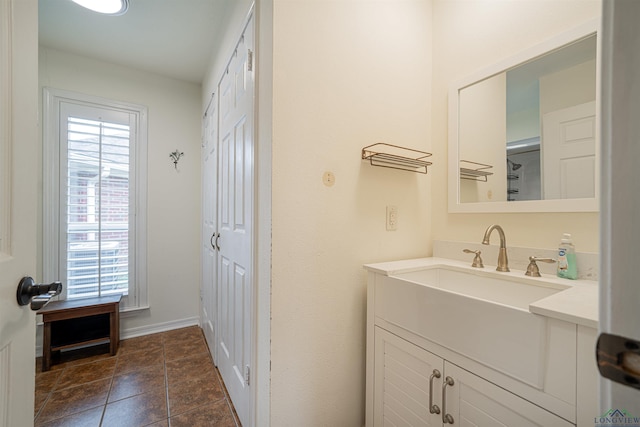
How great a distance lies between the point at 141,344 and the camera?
2.36 meters

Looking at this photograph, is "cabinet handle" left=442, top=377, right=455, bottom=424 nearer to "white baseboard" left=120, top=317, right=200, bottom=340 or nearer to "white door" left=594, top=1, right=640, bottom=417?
"white door" left=594, top=1, right=640, bottom=417

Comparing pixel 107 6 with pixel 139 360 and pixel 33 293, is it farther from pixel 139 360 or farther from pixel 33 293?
pixel 139 360

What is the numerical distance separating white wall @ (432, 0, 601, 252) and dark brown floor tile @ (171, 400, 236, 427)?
1.67 m

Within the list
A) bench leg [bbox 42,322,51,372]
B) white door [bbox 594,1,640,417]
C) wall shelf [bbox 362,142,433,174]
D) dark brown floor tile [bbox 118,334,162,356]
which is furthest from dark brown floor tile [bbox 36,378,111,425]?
white door [bbox 594,1,640,417]

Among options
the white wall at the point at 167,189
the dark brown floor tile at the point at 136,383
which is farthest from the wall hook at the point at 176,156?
the dark brown floor tile at the point at 136,383

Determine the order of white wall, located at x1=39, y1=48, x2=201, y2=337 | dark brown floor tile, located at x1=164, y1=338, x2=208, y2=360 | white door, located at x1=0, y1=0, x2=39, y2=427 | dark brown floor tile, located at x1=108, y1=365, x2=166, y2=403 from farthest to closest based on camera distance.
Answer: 1. white wall, located at x1=39, y1=48, x2=201, y2=337
2. dark brown floor tile, located at x1=164, y1=338, x2=208, y2=360
3. dark brown floor tile, located at x1=108, y1=365, x2=166, y2=403
4. white door, located at x1=0, y1=0, x2=39, y2=427

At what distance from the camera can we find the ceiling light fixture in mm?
1590

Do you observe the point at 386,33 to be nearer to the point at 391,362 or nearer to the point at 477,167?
the point at 477,167

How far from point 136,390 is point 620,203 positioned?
246 cm

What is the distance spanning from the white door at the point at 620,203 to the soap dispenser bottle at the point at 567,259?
0.97 metres

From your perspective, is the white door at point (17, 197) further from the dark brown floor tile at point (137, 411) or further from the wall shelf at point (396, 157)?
the wall shelf at point (396, 157)

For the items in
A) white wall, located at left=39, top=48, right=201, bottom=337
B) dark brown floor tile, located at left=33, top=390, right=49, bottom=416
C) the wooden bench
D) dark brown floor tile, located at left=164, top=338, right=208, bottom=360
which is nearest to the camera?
dark brown floor tile, located at left=33, top=390, right=49, bottom=416

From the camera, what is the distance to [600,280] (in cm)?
31

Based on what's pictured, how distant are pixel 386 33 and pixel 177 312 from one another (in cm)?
307
